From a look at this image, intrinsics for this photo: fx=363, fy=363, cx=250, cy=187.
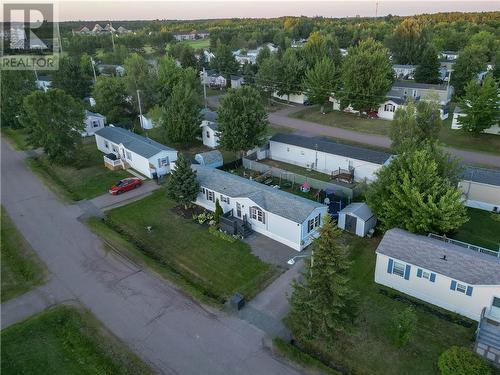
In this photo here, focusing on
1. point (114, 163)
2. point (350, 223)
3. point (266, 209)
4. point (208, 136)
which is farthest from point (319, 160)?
point (114, 163)

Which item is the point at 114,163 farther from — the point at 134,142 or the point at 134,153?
the point at 134,142

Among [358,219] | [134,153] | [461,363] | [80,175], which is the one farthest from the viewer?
[80,175]

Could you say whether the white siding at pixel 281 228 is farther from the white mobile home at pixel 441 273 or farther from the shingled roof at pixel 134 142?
the shingled roof at pixel 134 142

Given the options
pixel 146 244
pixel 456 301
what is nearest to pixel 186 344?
pixel 146 244

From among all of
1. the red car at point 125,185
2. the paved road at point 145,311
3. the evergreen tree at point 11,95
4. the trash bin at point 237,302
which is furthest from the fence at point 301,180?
the evergreen tree at point 11,95

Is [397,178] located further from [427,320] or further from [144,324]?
[144,324]

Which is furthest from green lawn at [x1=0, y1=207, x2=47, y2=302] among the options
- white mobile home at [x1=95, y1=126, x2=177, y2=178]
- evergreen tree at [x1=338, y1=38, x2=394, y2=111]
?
evergreen tree at [x1=338, y1=38, x2=394, y2=111]
